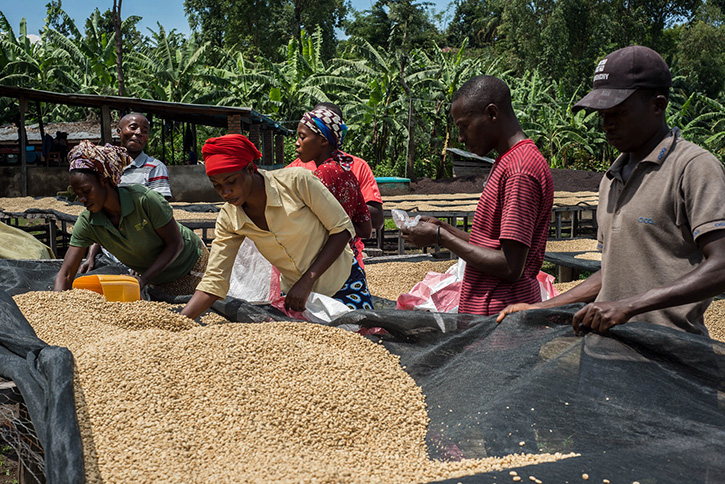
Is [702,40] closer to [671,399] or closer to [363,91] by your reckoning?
[363,91]

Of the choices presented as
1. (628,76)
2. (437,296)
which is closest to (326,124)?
(437,296)

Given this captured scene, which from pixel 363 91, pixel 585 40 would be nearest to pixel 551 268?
pixel 363 91

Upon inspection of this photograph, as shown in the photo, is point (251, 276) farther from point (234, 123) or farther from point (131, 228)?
point (234, 123)

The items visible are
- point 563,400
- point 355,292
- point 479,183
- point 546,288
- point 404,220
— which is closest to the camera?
point 563,400

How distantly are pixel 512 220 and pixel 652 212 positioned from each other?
0.36 metres

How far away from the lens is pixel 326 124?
2.62m

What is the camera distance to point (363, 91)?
14.6 meters

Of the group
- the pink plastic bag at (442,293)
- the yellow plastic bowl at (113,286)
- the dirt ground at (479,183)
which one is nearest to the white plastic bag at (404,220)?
the pink plastic bag at (442,293)

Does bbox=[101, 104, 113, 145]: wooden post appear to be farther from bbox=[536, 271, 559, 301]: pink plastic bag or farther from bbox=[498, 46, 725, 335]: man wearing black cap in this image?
bbox=[498, 46, 725, 335]: man wearing black cap

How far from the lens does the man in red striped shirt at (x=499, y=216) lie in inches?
63.6

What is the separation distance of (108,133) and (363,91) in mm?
6525

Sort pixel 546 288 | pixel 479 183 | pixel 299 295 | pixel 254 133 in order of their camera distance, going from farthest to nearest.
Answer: pixel 479 183
pixel 254 133
pixel 546 288
pixel 299 295

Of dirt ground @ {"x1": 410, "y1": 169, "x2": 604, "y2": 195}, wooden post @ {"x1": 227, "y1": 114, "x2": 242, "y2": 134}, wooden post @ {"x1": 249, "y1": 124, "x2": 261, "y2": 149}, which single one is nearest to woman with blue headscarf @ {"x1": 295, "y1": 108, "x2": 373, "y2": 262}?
wooden post @ {"x1": 227, "y1": 114, "x2": 242, "y2": 134}

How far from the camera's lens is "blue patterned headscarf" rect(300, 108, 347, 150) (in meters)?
2.61
